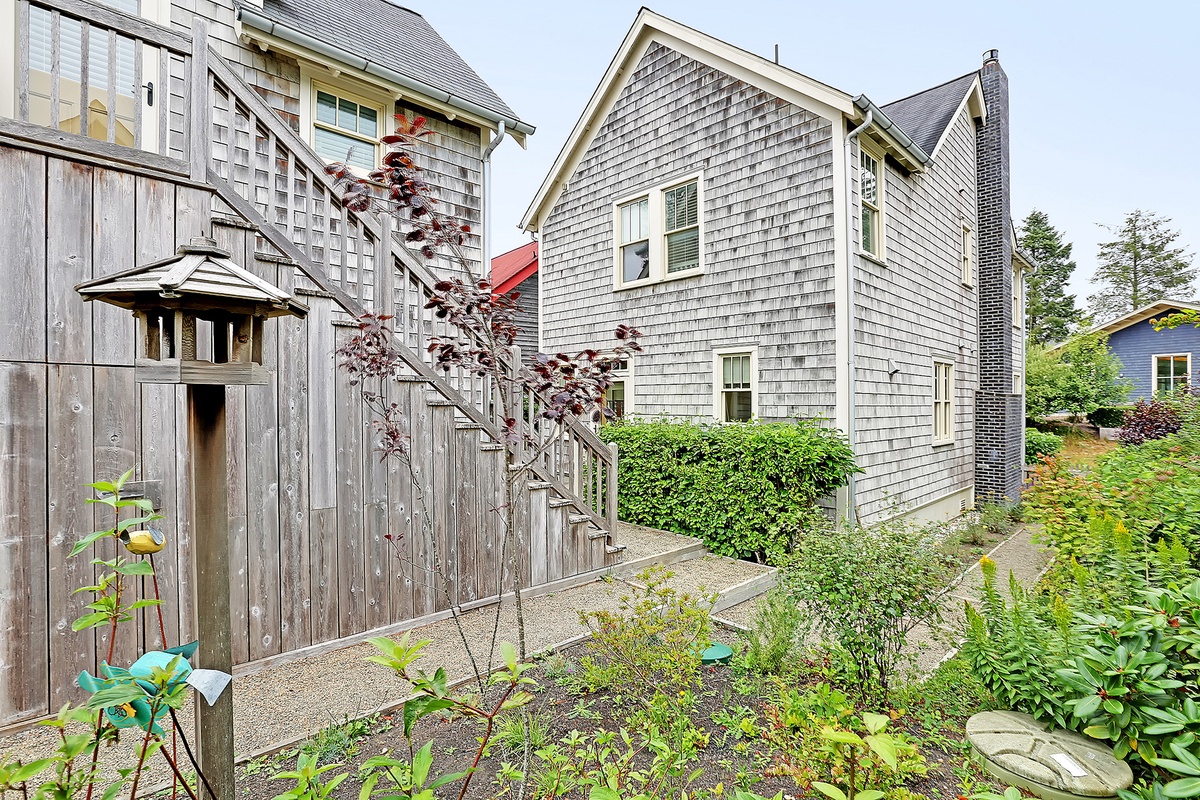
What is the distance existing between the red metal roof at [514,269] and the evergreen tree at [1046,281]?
96.3 feet

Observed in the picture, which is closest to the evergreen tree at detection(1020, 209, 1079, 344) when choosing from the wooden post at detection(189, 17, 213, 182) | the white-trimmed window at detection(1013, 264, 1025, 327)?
the white-trimmed window at detection(1013, 264, 1025, 327)

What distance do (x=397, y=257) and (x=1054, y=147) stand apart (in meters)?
31.8

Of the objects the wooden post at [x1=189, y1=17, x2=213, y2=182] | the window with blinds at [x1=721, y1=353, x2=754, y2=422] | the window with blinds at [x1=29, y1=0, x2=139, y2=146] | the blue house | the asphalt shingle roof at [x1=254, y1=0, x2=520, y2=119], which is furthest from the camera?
the blue house

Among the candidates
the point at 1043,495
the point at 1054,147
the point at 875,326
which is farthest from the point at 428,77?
the point at 1054,147

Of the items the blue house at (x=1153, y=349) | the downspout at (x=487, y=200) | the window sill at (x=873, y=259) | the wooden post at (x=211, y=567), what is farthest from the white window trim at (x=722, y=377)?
the blue house at (x=1153, y=349)

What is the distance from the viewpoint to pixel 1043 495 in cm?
490

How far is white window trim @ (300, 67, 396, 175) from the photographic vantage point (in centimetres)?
634

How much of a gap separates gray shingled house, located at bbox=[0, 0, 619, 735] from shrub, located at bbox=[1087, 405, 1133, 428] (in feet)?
70.4

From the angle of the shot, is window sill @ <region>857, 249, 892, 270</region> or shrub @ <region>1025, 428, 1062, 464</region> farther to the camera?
shrub @ <region>1025, 428, 1062, 464</region>

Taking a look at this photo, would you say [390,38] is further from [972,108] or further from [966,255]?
[966,255]

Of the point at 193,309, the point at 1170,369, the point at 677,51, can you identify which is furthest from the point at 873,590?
the point at 1170,369

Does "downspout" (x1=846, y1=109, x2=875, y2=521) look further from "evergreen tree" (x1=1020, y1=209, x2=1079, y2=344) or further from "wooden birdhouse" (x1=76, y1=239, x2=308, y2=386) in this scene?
"evergreen tree" (x1=1020, y1=209, x2=1079, y2=344)

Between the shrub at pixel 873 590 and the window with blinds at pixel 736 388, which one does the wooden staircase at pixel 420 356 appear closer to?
the shrub at pixel 873 590

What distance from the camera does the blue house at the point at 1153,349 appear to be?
19.2 m
